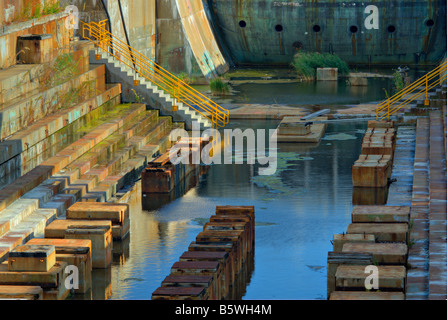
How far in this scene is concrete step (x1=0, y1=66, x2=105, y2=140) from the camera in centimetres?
2306

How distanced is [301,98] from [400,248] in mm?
21726

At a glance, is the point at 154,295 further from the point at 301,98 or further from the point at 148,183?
the point at 301,98

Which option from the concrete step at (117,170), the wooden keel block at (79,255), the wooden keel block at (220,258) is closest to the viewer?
the wooden keel block at (220,258)

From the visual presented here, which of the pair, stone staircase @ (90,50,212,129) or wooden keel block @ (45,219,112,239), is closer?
wooden keel block @ (45,219,112,239)

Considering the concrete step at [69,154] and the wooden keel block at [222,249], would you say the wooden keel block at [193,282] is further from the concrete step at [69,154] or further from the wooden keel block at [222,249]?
the concrete step at [69,154]

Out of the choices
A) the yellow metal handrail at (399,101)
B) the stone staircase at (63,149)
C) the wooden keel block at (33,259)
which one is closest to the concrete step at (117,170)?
the stone staircase at (63,149)

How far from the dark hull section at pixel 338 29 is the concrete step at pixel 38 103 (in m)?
16.6

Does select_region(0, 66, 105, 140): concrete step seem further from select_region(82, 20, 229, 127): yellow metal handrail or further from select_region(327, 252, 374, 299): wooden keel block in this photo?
select_region(327, 252, 374, 299): wooden keel block

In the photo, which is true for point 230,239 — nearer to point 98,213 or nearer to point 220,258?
point 220,258

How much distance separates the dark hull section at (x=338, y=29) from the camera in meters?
45.1

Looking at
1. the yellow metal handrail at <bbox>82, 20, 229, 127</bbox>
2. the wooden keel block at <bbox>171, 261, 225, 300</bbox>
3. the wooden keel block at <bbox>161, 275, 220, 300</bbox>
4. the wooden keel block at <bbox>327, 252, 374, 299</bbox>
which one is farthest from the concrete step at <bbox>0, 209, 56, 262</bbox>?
the yellow metal handrail at <bbox>82, 20, 229, 127</bbox>

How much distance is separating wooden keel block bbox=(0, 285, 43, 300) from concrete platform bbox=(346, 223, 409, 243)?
19.3ft

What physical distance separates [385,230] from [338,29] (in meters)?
28.7
